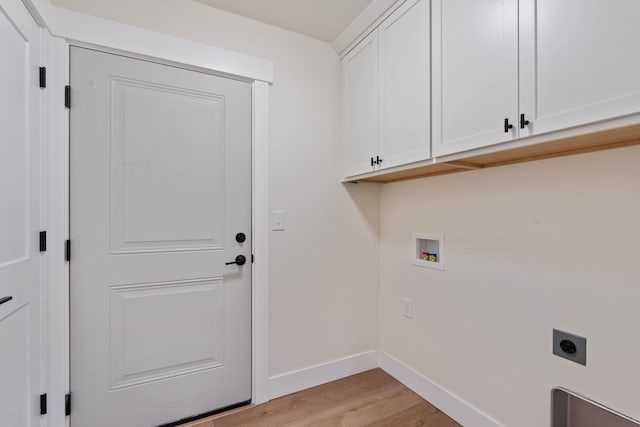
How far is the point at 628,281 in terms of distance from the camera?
3.71 ft

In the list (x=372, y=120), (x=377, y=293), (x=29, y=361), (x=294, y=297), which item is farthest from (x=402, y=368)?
(x=29, y=361)

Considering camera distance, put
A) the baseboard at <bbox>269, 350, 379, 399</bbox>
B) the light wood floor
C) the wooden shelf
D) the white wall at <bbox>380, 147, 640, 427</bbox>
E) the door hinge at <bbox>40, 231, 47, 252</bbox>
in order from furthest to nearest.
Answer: the baseboard at <bbox>269, 350, 379, 399</bbox>
the light wood floor
the door hinge at <bbox>40, 231, 47, 252</bbox>
the white wall at <bbox>380, 147, 640, 427</bbox>
the wooden shelf

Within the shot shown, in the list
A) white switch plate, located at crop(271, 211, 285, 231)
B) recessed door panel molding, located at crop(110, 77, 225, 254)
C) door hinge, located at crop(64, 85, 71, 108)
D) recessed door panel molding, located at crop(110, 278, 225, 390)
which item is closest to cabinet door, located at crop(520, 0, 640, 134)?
white switch plate, located at crop(271, 211, 285, 231)

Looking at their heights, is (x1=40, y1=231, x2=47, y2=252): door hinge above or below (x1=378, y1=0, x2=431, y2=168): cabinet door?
below

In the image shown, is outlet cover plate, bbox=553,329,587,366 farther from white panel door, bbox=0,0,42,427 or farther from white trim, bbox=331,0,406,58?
white panel door, bbox=0,0,42,427

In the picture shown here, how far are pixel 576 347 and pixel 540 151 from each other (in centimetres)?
83

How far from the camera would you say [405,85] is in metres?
1.69

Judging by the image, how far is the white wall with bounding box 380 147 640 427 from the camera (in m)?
1.15

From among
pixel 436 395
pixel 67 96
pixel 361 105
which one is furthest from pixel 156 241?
pixel 436 395

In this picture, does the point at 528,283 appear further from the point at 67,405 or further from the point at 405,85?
the point at 67,405

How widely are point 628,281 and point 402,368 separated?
1.43 metres

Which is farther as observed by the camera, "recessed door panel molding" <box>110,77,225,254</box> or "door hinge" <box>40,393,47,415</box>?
"recessed door panel molding" <box>110,77,225,254</box>

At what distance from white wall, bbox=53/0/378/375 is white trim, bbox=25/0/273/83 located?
0.08 metres

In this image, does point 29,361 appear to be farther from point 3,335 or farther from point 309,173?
point 309,173
